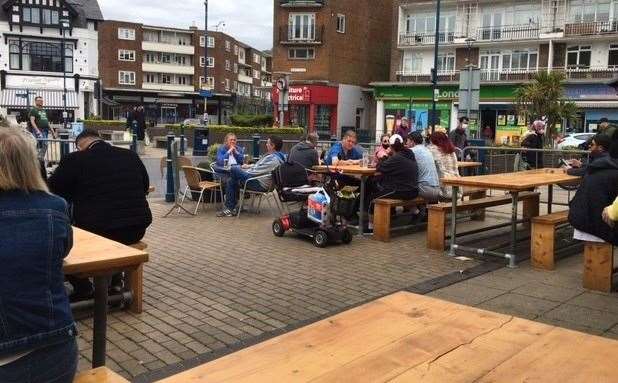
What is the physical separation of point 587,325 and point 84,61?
198 ft

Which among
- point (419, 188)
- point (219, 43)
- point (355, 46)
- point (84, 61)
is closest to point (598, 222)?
point (419, 188)

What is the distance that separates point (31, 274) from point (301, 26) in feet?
171

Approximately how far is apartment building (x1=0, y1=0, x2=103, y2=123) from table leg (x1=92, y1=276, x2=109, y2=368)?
2271 inches

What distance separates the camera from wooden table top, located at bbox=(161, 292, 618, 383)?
84.5 inches

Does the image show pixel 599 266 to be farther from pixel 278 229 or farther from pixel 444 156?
pixel 278 229

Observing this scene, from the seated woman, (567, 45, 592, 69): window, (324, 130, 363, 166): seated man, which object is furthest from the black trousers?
(567, 45, 592, 69): window

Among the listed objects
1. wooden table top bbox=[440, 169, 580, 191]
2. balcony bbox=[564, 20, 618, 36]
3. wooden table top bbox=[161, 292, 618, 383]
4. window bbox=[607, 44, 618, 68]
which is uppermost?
A: balcony bbox=[564, 20, 618, 36]

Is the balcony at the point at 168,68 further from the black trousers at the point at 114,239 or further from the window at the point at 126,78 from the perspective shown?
the black trousers at the point at 114,239

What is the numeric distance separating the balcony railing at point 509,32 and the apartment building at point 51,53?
3509cm

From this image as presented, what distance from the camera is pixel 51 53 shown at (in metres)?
59.0

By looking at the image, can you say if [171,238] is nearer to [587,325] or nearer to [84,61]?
[587,325]

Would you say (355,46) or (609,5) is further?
(355,46)

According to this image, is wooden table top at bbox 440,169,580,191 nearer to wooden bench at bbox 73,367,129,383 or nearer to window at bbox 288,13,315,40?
wooden bench at bbox 73,367,129,383

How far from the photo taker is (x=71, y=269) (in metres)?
3.14
